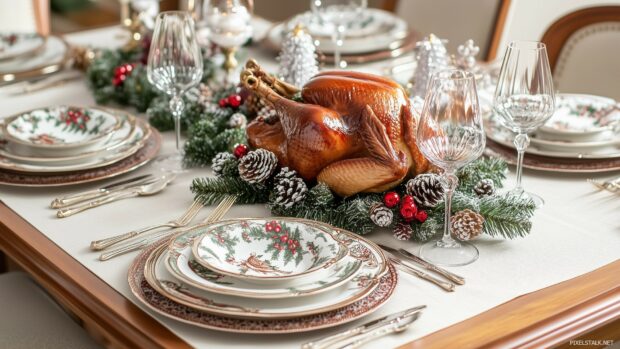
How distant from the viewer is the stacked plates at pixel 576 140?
1419 mm

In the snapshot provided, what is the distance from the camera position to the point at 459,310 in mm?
1014

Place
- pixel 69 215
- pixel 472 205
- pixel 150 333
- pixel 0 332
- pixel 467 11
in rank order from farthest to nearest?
1. pixel 467 11
2. pixel 0 332
3. pixel 69 215
4. pixel 472 205
5. pixel 150 333

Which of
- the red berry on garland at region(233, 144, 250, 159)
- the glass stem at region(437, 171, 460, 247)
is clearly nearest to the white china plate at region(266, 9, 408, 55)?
the red berry on garland at region(233, 144, 250, 159)

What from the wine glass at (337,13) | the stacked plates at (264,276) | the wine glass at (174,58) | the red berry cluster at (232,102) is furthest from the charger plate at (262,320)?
the wine glass at (337,13)

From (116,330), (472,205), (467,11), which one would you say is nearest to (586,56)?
(467,11)

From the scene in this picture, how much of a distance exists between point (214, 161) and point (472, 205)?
1.30 feet

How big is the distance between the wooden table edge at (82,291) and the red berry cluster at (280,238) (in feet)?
0.65

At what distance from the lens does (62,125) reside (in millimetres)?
1574

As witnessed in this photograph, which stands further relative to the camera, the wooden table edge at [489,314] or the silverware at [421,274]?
the silverware at [421,274]

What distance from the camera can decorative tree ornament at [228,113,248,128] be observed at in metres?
1.49

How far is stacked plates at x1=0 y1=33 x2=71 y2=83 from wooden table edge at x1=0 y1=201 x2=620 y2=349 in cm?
85

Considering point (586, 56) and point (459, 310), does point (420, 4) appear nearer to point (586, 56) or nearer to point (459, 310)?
point (586, 56)

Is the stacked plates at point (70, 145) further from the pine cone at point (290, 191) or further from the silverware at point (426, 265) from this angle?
the silverware at point (426, 265)

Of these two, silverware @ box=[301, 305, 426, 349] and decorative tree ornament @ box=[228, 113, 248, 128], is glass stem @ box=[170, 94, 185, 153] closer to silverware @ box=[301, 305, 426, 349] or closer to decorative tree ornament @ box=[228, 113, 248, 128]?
decorative tree ornament @ box=[228, 113, 248, 128]
